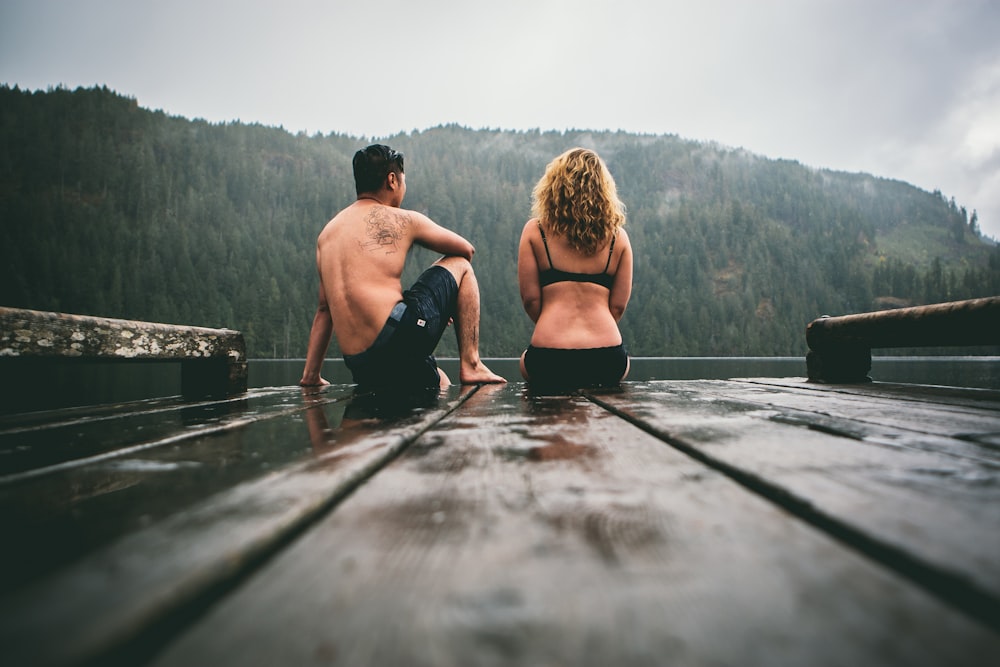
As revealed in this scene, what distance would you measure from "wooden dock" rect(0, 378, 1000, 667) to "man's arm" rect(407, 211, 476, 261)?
2159 millimetres

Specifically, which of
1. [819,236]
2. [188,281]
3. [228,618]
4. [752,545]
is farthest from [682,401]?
[819,236]

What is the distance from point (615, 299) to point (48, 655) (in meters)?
3.25

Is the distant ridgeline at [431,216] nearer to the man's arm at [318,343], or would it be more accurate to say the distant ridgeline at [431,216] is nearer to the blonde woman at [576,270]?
the man's arm at [318,343]

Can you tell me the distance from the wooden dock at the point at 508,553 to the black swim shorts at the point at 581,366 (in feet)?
6.51

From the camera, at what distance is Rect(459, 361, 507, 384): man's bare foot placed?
9.20 feet

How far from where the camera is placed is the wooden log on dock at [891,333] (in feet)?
6.30

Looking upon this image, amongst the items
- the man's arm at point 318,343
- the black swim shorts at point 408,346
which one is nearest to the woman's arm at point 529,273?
the black swim shorts at point 408,346

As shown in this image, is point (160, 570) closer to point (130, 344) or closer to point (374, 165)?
point (130, 344)

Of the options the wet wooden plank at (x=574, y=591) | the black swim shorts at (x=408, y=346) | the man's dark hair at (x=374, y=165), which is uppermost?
the man's dark hair at (x=374, y=165)

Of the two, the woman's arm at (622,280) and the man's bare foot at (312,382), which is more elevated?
the woman's arm at (622,280)

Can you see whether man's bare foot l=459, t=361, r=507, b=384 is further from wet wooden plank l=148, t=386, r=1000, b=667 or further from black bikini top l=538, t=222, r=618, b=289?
wet wooden plank l=148, t=386, r=1000, b=667

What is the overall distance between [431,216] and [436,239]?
251 ft

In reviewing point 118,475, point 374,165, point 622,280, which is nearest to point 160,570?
point 118,475

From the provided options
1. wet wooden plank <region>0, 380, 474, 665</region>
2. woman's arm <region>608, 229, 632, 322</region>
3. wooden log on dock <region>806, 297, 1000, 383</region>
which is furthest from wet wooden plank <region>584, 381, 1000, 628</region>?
woman's arm <region>608, 229, 632, 322</region>
